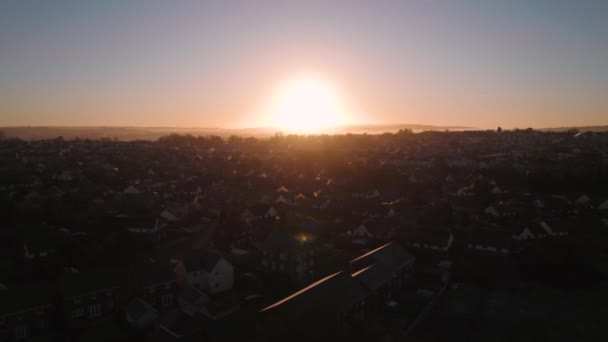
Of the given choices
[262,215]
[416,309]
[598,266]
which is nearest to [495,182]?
[598,266]

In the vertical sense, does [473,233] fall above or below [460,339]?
above

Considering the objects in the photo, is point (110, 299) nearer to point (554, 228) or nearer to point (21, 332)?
point (21, 332)

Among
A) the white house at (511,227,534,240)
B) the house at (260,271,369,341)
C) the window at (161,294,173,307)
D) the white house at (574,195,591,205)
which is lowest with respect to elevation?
the window at (161,294,173,307)

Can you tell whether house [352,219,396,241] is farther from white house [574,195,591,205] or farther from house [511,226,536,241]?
white house [574,195,591,205]

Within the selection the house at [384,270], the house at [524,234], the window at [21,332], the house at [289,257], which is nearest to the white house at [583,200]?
the house at [524,234]

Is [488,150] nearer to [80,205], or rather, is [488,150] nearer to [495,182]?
[495,182]

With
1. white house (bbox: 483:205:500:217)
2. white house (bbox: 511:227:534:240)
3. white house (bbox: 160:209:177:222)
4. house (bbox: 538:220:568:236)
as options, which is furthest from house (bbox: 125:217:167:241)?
house (bbox: 538:220:568:236)

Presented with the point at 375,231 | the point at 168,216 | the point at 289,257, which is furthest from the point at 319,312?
the point at 168,216
